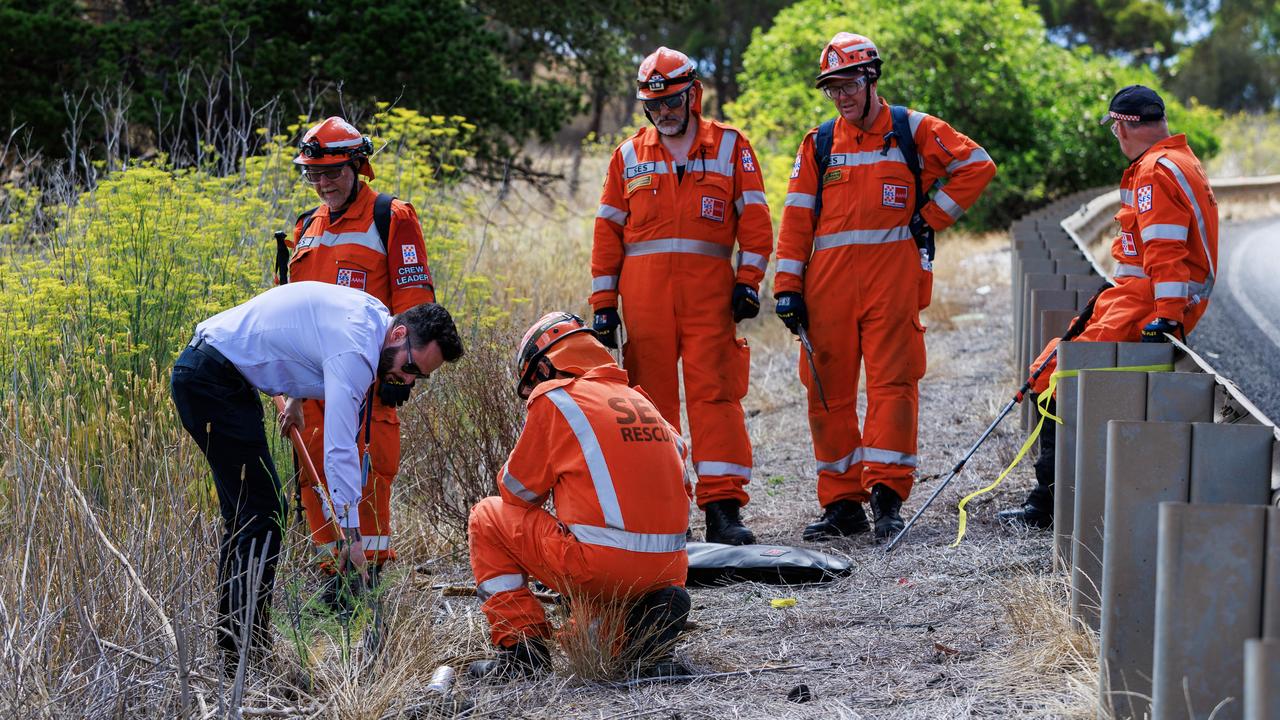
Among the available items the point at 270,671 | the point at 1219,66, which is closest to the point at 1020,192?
the point at 270,671

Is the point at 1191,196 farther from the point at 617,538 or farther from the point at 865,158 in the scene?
the point at 617,538

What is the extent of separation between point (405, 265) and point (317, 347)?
50.9 inches

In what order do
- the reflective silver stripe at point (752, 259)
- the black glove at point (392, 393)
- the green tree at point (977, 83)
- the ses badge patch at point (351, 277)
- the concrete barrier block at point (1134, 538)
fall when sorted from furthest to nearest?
the green tree at point (977, 83) < the reflective silver stripe at point (752, 259) < the ses badge patch at point (351, 277) < the black glove at point (392, 393) < the concrete barrier block at point (1134, 538)

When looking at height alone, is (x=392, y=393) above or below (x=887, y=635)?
above

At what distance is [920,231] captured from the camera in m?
6.02

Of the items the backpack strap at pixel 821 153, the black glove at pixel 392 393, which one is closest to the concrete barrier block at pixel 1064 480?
the backpack strap at pixel 821 153

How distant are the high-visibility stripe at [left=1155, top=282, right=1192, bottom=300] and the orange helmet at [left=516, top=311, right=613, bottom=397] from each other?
226cm

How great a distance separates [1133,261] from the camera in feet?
18.3

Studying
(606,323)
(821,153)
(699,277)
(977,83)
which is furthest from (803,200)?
(977,83)

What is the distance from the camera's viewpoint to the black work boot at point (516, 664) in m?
4.23

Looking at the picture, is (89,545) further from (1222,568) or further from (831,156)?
(831,156)

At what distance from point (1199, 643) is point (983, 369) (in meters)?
6.94

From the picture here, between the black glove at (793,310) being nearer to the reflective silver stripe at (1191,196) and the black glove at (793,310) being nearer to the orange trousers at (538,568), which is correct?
the reflective silver stripe at (1191,196)

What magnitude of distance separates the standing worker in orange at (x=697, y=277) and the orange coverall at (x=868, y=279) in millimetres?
223
